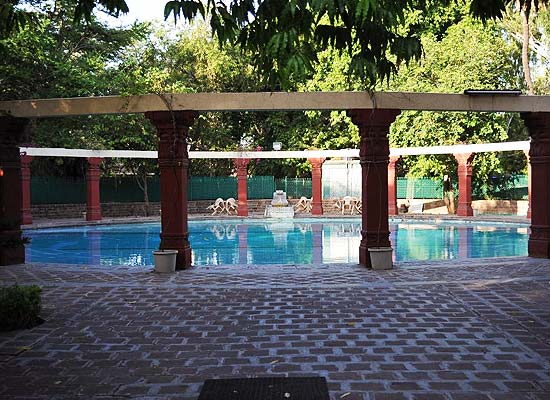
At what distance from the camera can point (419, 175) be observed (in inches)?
1041

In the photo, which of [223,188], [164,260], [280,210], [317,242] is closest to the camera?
[164,260]

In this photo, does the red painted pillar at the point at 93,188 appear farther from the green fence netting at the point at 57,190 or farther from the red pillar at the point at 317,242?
the red pillar at the point at 317,242

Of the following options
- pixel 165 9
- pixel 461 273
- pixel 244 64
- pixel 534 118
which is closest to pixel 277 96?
pixel 461 273

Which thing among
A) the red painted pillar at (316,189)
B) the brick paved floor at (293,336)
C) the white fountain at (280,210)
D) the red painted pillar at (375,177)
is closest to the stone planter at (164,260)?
the brick paved floor at (293,336)

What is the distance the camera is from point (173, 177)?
10.0 metres

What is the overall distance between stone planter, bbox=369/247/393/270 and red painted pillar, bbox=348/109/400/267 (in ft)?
0.68

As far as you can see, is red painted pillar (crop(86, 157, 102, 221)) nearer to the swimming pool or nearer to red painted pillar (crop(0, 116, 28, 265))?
the swimming pool

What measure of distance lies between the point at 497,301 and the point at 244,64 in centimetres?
2367

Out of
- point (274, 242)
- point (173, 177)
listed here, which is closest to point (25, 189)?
point (274, 242)

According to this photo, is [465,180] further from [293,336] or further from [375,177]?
[293,336]

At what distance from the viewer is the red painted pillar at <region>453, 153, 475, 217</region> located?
2275 centimetres

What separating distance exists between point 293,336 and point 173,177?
206 inches

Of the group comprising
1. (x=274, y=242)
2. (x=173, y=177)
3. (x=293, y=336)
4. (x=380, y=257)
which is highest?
(x=173, y=177)

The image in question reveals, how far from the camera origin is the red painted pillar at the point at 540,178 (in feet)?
34.2
